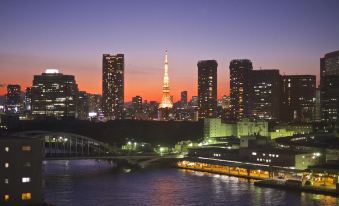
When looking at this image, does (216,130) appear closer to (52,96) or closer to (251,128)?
(251,128)

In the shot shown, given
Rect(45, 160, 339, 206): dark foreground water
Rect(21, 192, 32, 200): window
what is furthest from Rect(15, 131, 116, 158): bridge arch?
Rect(21, 192, 32, 200): window

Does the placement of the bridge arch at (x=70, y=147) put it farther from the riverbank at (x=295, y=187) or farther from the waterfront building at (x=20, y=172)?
the waterfront building at (x=20, y=172)

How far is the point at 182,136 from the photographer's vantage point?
260 ft

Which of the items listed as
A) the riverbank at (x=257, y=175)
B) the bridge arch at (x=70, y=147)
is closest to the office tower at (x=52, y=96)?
the bridge arch at (x=70, y=147)

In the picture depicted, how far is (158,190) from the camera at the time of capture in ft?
102

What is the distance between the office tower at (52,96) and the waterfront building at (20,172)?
92.7m

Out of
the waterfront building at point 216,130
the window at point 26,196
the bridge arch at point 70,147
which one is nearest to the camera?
the window at point 26,196

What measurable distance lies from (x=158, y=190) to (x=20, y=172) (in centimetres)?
1215

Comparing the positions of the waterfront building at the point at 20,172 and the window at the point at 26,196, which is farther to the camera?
the window at the point at 26,196

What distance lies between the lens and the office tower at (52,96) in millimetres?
112625

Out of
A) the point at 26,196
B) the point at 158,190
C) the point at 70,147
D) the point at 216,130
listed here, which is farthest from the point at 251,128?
the point at 26,196

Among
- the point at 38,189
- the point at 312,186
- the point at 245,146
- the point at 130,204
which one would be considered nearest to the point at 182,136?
the point at 245,146

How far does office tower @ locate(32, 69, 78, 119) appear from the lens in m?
113

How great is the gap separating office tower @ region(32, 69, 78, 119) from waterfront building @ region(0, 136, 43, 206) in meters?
92.7
